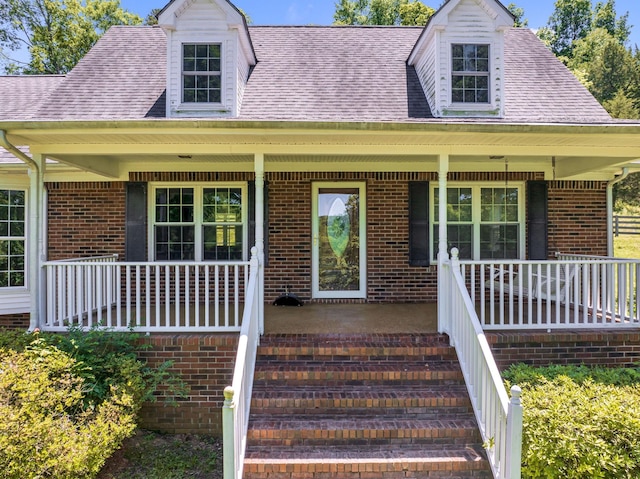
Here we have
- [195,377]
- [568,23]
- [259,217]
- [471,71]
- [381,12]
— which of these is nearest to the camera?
[195,377]

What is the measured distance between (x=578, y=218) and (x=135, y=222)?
8.27 meters

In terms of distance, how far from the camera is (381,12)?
2264 cm

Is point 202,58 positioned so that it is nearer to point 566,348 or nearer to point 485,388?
point 485,388

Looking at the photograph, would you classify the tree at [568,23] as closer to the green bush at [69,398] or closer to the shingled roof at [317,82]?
the shingled roof at [317,82]

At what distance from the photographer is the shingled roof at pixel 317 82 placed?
261 inches

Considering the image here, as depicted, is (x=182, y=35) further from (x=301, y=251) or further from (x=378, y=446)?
(x=378, y=446)

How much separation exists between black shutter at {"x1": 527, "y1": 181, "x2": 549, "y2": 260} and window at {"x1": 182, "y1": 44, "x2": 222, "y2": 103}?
6006 millimetres

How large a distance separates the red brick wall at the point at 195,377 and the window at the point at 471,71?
18.1 feet

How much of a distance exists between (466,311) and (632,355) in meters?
2.57

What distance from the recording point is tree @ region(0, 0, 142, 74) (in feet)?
59.2

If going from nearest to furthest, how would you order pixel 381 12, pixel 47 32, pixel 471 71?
pixel 471 71 < pixel 47 32 < pixel 381 12

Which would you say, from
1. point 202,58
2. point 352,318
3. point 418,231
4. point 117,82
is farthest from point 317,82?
point 352,318

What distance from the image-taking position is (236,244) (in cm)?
736

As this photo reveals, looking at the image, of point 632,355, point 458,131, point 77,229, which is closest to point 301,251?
point 458,131
